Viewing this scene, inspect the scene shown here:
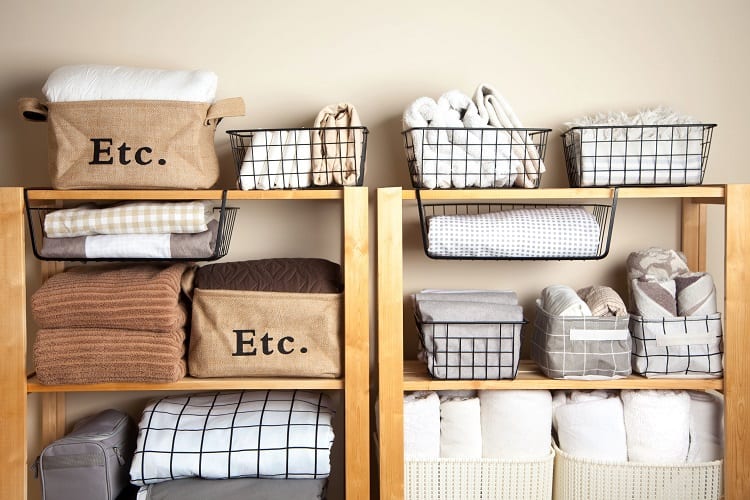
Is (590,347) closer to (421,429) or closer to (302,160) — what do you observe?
(421,429)

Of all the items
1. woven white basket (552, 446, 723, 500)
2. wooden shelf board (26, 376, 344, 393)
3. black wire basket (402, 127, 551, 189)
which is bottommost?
woven white basket (552, 446, 723, 500)

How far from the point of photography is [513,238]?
1.86 metres

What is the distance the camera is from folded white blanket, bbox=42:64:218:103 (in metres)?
1.82

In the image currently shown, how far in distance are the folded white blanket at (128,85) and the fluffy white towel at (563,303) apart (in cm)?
108

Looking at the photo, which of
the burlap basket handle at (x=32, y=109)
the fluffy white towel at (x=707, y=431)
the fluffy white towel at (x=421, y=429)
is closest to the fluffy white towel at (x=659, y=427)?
the fluffy white towel at (x=707, y=431)

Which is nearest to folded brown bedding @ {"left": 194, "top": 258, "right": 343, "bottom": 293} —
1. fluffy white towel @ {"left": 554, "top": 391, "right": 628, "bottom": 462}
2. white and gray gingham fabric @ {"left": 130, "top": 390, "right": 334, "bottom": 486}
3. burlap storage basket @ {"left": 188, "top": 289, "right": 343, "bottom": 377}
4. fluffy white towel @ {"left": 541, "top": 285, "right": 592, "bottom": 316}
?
burlap storage basket @ {"left": 188, "top": 289, "right": 343, "bottom": 377}

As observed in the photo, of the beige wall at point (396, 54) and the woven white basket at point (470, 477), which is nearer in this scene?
the woven white basket at point (470, 477)

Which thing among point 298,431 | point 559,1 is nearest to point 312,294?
point 298,431

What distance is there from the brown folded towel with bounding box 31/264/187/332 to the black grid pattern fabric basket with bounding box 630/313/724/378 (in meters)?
1.25

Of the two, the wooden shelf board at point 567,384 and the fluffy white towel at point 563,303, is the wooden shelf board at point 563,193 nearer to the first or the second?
the fluffy white towel at point 563,303

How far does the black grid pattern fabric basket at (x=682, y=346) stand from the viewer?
6.07ft

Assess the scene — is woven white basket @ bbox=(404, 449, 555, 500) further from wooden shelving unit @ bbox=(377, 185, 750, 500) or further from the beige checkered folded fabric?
the beige checkered folded fabric

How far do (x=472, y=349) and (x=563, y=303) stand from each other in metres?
0.28

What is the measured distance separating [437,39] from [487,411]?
1119 mm
